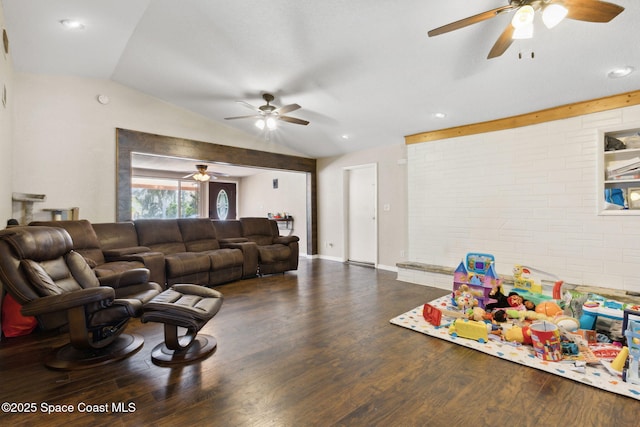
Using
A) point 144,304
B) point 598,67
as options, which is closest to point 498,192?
point 598,67

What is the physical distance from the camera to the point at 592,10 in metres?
1.90

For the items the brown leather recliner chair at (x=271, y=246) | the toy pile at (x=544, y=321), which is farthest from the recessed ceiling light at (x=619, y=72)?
the brown leather recliner chair at (x=271, y=246)

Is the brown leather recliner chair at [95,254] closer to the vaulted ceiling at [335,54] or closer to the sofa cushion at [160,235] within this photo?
the sofa cushion at [160,235]

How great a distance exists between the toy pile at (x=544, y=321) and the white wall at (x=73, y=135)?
465cm

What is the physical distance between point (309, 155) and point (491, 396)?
19.0 ft

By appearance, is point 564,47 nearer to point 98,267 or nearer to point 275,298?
point 275,298

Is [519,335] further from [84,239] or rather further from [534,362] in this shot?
[84,239]

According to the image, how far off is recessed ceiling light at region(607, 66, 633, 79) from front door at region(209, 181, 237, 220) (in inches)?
367

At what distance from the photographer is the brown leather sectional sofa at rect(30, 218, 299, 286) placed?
358 cm

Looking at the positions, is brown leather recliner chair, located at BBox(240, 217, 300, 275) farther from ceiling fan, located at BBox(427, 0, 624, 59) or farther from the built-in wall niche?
the built-in wall niche

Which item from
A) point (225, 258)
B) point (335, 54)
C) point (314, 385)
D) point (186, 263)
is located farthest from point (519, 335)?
point (186, 263)

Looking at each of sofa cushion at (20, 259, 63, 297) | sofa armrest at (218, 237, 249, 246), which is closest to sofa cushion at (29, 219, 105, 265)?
sofa cushion at (20, 259, 63, 297)

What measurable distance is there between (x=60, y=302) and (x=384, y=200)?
4851 millimetres

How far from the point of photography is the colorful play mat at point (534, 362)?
191 cm
